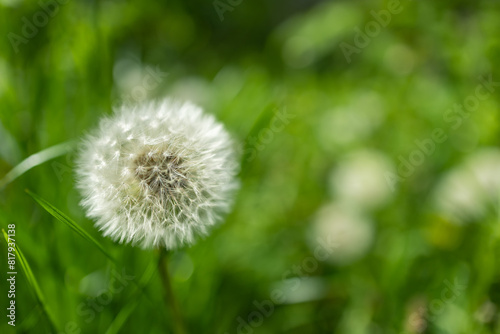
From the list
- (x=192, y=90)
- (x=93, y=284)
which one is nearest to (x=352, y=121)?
(x=192, y=90)

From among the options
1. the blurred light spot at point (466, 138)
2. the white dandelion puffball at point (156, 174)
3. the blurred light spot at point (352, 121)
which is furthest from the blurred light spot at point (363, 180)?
the white dandelion puffball at point (156, 174)

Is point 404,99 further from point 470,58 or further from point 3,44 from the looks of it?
point 3,44

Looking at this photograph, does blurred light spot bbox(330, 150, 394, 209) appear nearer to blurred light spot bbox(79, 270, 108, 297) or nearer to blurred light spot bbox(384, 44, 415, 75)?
blurred light spot bbox(384, 44, 415, 75)

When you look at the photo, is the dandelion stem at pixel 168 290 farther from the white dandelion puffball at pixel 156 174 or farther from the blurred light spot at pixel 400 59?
the blurred light spot at pixel 400 59

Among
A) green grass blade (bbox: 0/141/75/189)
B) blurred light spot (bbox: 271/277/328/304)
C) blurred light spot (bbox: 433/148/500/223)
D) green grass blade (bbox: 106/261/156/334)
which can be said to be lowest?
blurred light spot (bbox: 433/148/500/223)

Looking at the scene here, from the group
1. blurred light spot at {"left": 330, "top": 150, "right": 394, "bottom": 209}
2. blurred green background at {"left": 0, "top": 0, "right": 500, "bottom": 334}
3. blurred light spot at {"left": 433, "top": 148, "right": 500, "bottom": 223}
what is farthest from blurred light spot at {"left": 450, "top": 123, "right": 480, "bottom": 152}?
blurred light spot at {"left": 330, "top": 150, "right": 394, "bottom": 209}

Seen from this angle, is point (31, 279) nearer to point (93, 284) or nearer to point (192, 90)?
point (93, 284)
